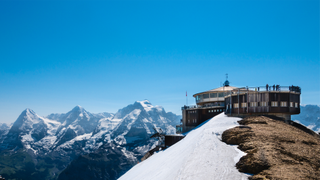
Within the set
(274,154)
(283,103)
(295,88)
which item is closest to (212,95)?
(295,88)

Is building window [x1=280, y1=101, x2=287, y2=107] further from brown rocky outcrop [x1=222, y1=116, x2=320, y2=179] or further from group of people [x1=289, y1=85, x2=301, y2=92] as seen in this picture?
brown rocky outcrop [x1=222, y1=116, x2=320, y2=179]

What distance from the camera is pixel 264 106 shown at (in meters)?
39.1

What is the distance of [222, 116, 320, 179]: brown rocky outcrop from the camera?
16.0 m

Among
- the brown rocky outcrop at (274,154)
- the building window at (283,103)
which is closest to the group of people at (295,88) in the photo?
the building window at (283,103)

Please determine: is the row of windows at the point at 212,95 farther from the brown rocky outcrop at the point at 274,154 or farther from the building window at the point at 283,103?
the brown rocky outcrop at the point at 274,154

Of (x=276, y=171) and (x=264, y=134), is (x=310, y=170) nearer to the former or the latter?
(x=276, y=171)

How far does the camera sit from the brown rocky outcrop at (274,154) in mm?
15953

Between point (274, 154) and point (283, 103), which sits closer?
point (274, 154)

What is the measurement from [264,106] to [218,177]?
26909 mm

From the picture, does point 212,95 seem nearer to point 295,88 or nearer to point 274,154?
point 295,88

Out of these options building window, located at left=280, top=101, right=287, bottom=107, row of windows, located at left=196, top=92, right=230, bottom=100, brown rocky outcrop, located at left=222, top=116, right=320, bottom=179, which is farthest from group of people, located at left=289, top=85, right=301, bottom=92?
row of windows, located at left=196, top=92, right=230, bottom=100

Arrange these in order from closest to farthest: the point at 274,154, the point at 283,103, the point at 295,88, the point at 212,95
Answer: the point at 274,154
the point at 283,103
the point at 295,88
the point at 212,95

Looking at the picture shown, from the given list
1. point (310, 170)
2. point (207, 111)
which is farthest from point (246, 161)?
point (207, 111)

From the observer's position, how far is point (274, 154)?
18.7 metres
